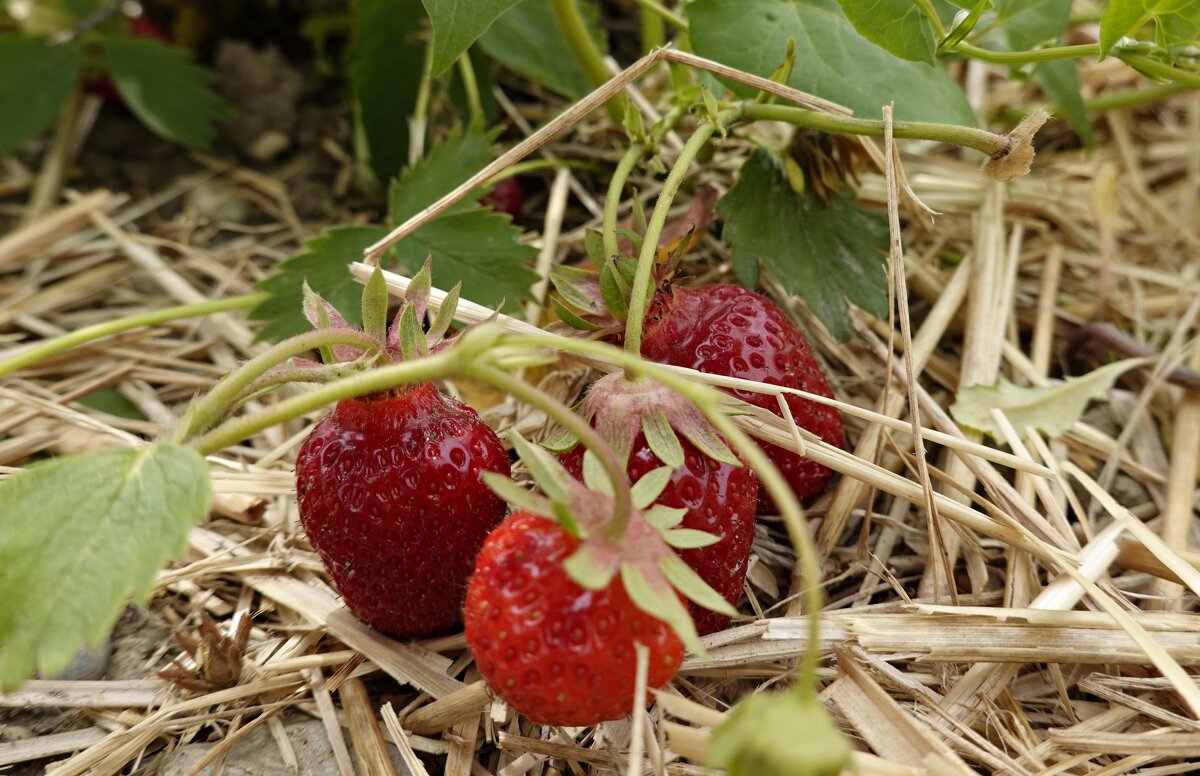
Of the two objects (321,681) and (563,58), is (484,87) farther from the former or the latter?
(321,681)

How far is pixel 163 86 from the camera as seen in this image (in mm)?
2037

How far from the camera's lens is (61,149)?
212cm

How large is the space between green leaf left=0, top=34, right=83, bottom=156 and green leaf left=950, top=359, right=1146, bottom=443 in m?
1.82

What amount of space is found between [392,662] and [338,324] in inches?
15.2

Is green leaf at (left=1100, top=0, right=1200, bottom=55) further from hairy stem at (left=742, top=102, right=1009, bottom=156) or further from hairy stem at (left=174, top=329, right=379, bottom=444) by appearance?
hairy stem at (left=174, top=329, right=379, bottom=444)

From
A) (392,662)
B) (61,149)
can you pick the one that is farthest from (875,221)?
(61,149)

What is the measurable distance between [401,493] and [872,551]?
0.64 meters

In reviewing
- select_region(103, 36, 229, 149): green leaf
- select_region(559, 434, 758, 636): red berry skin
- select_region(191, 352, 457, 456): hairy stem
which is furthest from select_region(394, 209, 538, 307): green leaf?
select_region(103, 36, 229, 149): green leaf

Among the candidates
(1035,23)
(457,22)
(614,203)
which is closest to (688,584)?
(614,203)

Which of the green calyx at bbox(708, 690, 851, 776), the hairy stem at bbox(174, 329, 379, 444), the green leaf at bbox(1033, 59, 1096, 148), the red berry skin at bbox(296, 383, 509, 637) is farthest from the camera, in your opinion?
the green leaf at bbox(1033, 59, 1096, 148)

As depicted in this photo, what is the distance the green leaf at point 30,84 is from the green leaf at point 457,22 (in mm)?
1275

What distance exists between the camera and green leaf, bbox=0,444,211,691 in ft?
2.69

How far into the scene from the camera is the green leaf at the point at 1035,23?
158cm

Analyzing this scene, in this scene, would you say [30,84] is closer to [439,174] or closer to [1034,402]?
[439,174]
